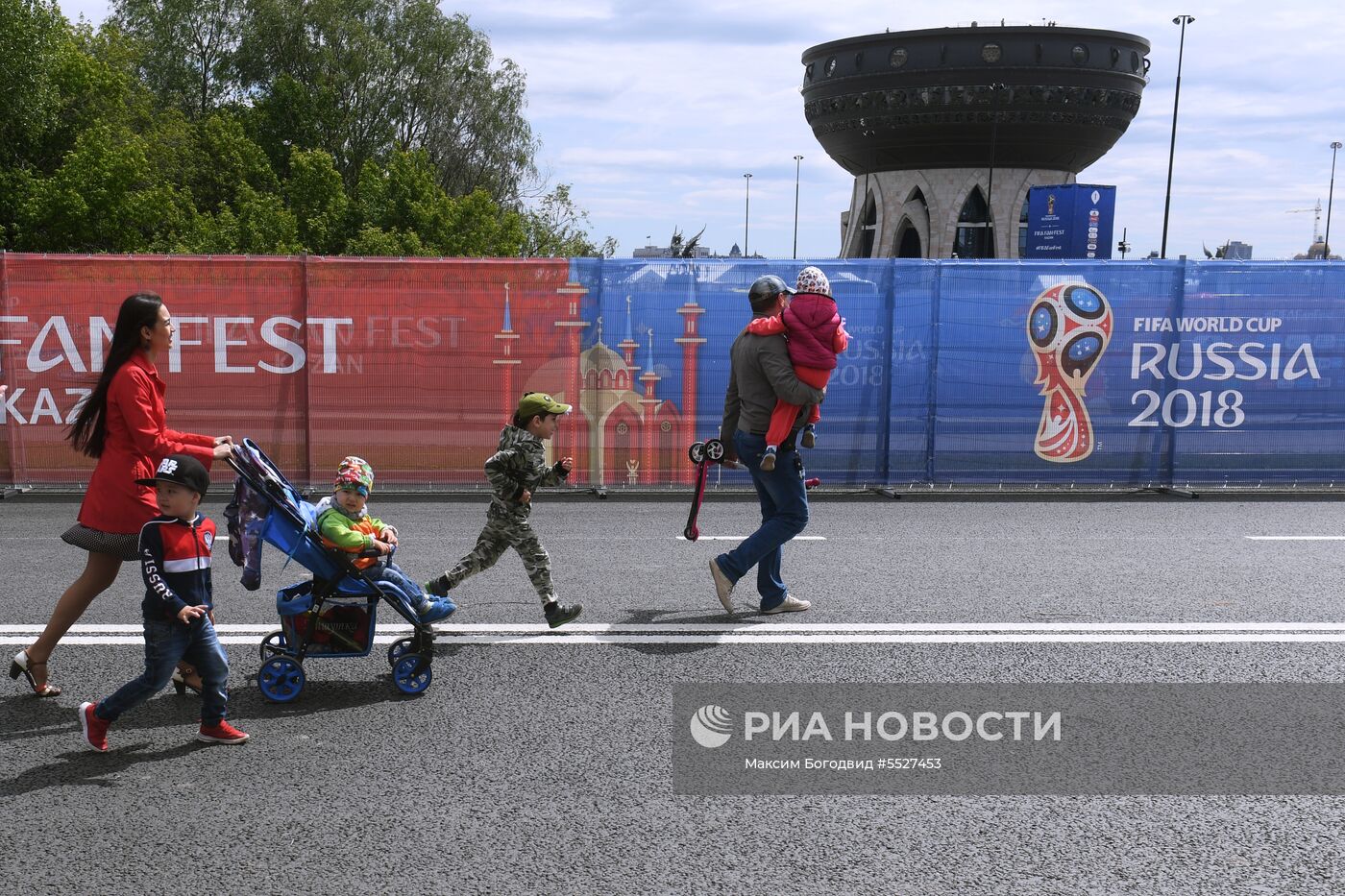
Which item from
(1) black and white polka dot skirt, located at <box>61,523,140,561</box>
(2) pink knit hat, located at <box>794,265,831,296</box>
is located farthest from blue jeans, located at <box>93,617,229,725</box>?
(2) pink knit hat, located at <box>794,265,831,296</box>

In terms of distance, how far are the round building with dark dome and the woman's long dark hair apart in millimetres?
62372

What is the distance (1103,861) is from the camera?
3629mm

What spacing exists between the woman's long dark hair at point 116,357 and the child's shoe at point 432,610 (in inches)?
57.5

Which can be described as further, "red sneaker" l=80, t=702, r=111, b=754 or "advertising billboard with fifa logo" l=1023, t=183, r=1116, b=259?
"advertising billboard with fifa logo" l=1023, t=183, r=1116, b=259

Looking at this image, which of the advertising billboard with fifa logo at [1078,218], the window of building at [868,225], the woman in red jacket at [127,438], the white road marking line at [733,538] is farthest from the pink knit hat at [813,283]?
the window of building at [868,225]

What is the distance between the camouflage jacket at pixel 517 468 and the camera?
5.98 m

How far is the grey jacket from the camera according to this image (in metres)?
6.43

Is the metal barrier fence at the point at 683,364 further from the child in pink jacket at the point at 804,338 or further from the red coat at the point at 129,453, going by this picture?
the red coat at the point at 129,453

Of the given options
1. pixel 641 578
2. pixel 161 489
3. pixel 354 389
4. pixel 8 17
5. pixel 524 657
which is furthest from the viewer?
pixel 8 17

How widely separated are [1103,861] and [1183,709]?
1.56 metres

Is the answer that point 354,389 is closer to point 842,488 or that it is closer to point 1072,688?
point 842,488

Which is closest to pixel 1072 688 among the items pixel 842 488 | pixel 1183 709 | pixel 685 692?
pixel 1183 709

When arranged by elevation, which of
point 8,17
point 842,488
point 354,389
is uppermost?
point 8,17

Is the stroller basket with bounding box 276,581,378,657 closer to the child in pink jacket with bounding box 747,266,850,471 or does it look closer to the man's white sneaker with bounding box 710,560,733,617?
the man's white sneaker with bounding box 710,560,733,617
